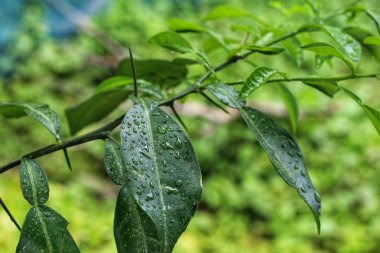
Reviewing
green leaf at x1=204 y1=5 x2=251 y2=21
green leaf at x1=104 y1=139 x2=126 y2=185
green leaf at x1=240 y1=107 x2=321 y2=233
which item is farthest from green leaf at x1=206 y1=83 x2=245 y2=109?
green leaf at x1=204 y1=5 x2=251 y2=21

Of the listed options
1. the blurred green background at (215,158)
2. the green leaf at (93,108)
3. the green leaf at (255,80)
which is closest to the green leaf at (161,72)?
the green leaf at (93,108)

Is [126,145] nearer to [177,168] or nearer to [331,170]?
[177,168]

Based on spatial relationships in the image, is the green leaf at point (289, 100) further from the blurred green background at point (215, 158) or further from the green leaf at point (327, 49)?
the blurred green background at point (215, 158)

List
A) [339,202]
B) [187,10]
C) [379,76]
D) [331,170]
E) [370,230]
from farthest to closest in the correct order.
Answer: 1. [187,10]
2. [331,170]
3. [339,202]
4. [370,230]
5. [379,76]

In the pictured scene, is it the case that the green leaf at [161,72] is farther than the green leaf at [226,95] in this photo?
Yes


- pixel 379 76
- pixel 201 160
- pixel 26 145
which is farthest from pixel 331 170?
pixel 379 76

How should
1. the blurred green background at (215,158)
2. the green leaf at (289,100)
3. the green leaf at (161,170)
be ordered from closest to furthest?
the green leaf at (161,170) < the green leaf at (289,100) < the blurred green background at (215,158)
